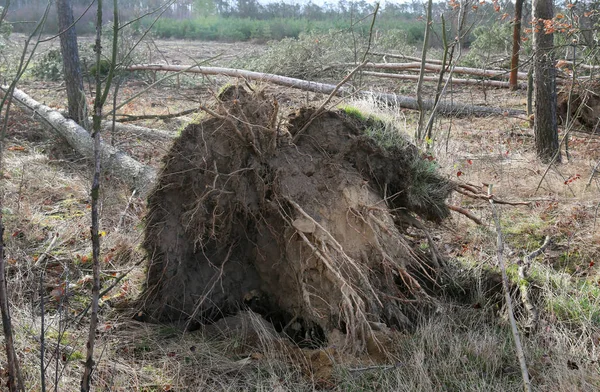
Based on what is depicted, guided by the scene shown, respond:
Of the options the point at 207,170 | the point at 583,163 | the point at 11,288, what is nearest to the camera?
the point at 207,170

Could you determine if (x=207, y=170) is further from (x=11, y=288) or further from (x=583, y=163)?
(x=583, y=163)

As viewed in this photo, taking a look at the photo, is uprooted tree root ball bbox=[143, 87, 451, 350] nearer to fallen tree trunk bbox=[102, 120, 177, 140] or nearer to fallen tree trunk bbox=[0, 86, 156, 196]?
fallen tree trunk bbox=[0, 86, 156, 196]

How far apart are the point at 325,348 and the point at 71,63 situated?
23.6 ft

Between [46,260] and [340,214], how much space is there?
2.74 meters

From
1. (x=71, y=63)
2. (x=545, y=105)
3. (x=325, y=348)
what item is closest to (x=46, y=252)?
(x=325, y=348)

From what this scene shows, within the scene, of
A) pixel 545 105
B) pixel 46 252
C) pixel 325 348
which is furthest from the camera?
pixel 545 105

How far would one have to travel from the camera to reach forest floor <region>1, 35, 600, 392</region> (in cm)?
346

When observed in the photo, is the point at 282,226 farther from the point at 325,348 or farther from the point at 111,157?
the point at 111,157

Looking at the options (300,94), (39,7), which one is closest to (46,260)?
(300,94)

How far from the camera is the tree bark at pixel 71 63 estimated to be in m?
8.60

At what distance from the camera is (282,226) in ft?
14.0

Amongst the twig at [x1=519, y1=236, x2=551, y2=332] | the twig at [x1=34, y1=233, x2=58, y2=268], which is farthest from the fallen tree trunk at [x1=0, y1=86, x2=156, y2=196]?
the twig at [x1=519, y1=236, x2=551, y2=332]

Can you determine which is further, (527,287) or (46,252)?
(46,252)

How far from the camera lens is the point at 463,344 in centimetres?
371
